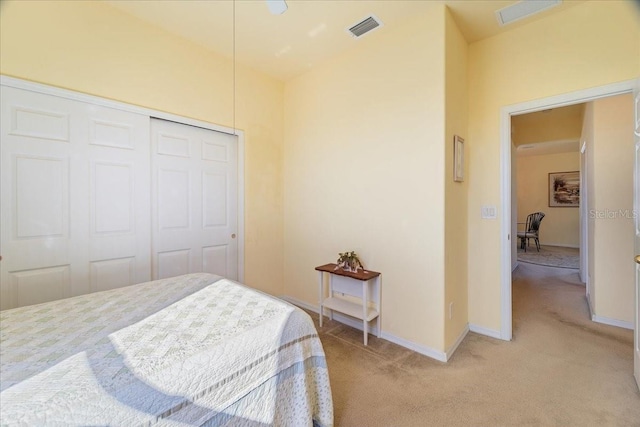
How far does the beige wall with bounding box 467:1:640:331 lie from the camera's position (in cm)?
201

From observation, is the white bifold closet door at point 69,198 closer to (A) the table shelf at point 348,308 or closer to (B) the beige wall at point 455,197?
(A) the table shelf at point 348,308

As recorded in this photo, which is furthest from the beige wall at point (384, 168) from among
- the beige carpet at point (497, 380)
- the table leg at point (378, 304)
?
the beige carpet at point (497, 380)

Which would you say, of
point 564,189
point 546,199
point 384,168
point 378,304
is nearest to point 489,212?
point 384,168

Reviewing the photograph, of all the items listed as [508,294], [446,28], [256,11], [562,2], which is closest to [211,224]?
[256,11]

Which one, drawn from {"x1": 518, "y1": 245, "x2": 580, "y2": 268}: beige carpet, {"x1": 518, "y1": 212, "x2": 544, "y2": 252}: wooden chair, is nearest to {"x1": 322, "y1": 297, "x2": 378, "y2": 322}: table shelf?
{"x1": 518, "y1": 245, "x2": 580, "y2": 268}: beige carpet

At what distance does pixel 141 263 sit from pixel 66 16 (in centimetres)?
197

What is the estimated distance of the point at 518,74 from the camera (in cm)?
241

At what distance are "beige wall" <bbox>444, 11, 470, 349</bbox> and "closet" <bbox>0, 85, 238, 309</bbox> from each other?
7.45ft

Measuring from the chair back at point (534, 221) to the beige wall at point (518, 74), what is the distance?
5899 millimetres

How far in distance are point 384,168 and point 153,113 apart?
2.17 meters

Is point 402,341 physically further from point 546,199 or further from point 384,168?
point 546,199

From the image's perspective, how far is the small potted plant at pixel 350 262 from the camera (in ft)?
8.67

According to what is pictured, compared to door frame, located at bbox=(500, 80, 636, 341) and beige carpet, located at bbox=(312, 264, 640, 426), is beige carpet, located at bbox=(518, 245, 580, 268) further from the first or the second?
door frame, located at bbox=(500, 80, 636, 341)

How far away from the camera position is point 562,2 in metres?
2.08
